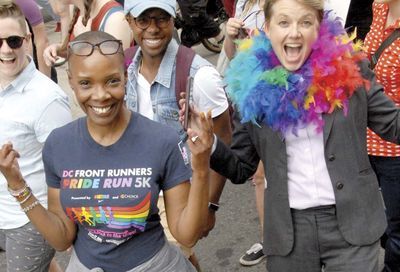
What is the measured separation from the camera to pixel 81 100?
2.44 metres

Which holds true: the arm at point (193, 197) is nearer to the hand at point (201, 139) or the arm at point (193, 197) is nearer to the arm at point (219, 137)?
the hand at point (201, 139)

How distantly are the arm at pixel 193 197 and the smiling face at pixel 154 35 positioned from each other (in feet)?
2.80

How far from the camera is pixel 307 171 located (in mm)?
2559

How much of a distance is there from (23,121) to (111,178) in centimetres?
84

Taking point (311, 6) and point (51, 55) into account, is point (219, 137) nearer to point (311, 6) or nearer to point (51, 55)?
point (311, 6)

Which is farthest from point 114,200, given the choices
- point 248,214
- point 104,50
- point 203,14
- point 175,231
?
point 203,14

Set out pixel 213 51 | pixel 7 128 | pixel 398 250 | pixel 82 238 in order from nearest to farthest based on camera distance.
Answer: pixel 82 238 → pixel 7 128 → pixel 398 250 → pixel 213 51

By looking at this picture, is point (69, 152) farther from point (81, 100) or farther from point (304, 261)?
point (304, 261)

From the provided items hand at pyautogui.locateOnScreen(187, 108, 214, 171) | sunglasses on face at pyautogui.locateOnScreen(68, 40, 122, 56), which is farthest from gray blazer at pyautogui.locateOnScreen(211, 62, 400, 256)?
sunglasses on face at pyautogui.locateOnScreen(68, 40, 122, 56)

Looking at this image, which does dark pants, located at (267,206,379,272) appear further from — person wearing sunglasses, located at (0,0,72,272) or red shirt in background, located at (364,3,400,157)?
person wearing sunglasses, located at (0,0,72,272)

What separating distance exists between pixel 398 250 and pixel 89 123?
6.38ft

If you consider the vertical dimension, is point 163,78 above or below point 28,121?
above

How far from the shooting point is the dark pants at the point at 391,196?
3.36 metres

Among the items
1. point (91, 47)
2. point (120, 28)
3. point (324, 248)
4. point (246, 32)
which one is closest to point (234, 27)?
point (246, 32)
